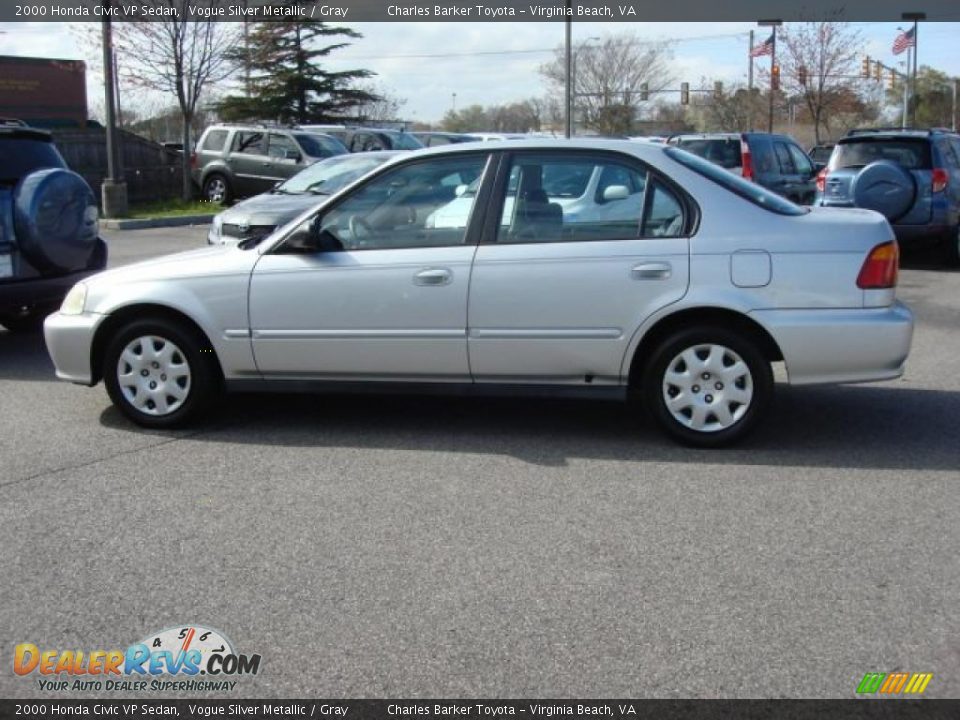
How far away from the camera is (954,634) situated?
142 inches

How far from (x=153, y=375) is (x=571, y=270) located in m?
2.57

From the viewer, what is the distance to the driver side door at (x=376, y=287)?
Result: 5.88 meters

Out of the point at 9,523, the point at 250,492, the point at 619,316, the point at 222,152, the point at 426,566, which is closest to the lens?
the point at 426,566

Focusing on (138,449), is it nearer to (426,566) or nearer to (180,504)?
(180,504)

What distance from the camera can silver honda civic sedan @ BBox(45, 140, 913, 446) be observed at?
18.4 feet

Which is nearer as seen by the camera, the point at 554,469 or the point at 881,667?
the point at 881,667

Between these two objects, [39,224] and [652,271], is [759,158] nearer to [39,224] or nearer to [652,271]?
[39,224]

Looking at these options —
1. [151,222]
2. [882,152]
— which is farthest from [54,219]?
[151,222]

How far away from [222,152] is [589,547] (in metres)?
20.9

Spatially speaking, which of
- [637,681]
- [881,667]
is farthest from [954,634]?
[637,681]

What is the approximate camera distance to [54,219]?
829 centimetres

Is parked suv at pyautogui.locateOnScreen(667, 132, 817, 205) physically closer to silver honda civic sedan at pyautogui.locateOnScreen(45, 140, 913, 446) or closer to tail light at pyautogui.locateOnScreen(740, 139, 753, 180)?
tail light at pyautogui.locateOnScreen(740, 139, 753, 180)

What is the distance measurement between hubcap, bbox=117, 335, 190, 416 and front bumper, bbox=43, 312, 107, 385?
0.25 meters

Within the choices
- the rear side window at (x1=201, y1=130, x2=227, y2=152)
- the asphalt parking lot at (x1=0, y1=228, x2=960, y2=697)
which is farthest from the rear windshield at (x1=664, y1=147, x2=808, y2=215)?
the rear side window at (x1=201, y1=130, x2=227, y2=152)
